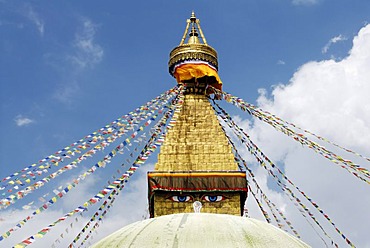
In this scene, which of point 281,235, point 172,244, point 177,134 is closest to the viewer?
point 172,244

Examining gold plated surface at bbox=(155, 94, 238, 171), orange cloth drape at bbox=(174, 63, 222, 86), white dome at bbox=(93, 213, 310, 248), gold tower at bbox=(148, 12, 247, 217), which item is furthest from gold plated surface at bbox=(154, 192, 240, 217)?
white dome at bbox=(93, 213, 310, 248)

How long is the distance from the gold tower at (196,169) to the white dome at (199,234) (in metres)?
4.14

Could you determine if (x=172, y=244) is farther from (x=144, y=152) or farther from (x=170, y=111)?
(x=170, y=111)

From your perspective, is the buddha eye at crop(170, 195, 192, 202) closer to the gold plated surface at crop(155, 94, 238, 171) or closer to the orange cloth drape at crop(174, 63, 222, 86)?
the gold plated surface at crop(155, 94, 238, 171)

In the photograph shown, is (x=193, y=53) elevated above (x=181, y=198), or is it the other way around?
(x=193, y=53)

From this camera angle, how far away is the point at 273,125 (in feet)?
41.8

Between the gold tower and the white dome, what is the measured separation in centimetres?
414

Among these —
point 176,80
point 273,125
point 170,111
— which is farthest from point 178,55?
point 273,125

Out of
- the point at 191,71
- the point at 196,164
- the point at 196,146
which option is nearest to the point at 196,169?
the point at 196,164

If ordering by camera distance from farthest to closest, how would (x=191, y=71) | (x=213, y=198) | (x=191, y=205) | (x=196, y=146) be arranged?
(x=191, y=71) → (x=196, y=146) → (x=213, y=198) → (x=191, y=205)

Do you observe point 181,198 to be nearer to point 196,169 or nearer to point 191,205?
point 191,205

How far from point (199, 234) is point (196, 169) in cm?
573

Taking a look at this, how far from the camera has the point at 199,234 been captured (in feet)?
22.5

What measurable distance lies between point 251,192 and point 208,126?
2.04m
